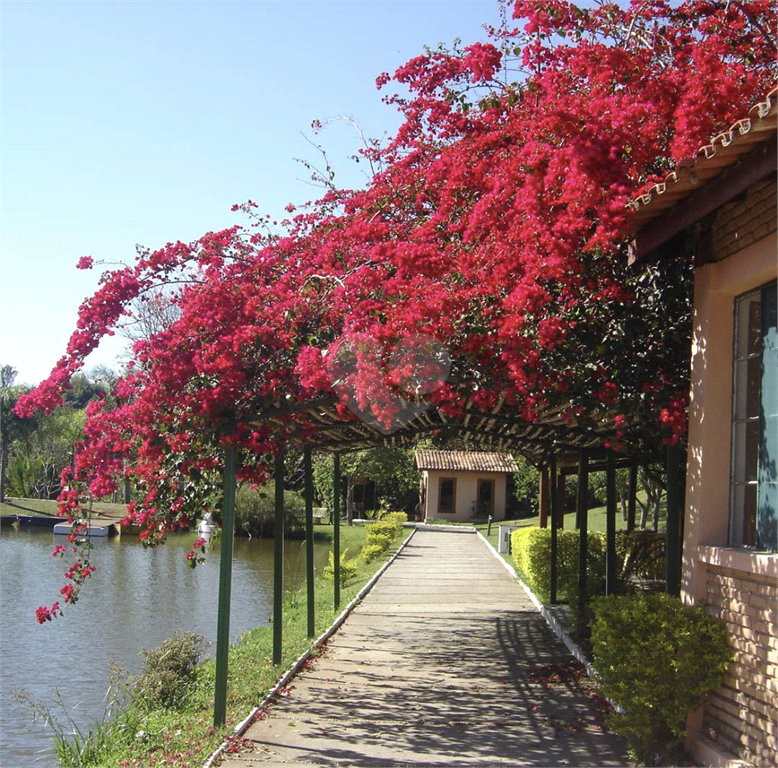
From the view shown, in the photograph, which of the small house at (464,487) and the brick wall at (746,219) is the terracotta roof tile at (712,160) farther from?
the small house at (464,487)

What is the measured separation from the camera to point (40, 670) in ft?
43.0

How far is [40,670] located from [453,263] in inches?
369

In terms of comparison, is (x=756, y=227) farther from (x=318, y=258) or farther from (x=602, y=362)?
(x=318, y=258)

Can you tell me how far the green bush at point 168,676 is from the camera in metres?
9.09

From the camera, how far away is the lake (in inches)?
435

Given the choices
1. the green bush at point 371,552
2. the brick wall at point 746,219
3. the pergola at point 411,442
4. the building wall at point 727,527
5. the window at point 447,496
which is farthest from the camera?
A: the window at point 447,496

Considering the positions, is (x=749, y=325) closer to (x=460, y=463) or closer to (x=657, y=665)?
(x=657, y=665)

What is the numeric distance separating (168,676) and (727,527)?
5931 mm

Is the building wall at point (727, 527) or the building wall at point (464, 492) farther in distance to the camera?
the building wall at point (464, 492)

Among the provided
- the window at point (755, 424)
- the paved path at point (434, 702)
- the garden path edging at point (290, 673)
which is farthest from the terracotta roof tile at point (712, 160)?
the garden path edging at point (290, 673)

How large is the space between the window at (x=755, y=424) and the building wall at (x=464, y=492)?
4150cm

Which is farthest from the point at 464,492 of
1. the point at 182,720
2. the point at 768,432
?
the point at 768,432

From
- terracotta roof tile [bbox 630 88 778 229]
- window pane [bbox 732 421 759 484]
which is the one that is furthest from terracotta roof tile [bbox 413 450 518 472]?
terracotta roof tile [bbox 630 88 778 229]

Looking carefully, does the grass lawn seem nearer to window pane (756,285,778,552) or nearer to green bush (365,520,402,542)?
green bush (365,520,402,542)
